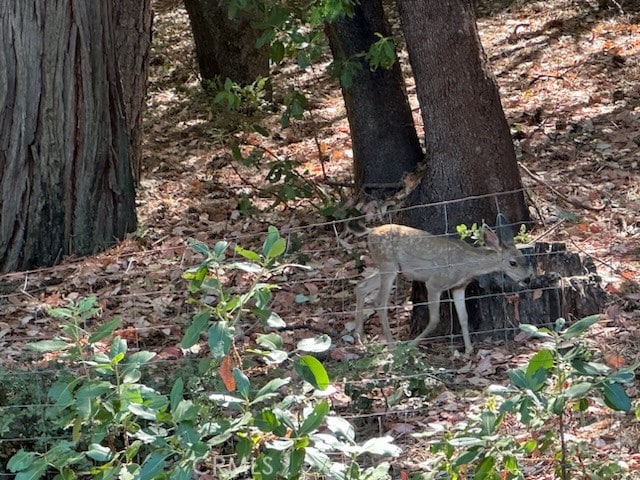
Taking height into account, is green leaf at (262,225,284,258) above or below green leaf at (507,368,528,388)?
above

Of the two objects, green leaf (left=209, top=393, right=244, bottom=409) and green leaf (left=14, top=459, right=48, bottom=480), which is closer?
green leaf (left=209, top=393, right=244, bottom=409)

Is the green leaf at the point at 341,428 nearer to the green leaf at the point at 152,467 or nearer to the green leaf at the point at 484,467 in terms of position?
the green leaf at the point at 484,467

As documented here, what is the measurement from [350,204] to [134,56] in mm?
3080

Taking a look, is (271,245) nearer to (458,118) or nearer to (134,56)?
(458,118)

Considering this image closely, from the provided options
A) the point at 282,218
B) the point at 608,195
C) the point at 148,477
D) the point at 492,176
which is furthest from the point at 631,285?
the point at 148,477

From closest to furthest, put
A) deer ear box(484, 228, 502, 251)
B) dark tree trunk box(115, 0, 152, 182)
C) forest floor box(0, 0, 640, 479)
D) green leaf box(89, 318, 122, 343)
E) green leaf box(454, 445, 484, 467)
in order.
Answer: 1. green leaf box(454, 445, 484, 467)
2. green leaf box(89, 318, 122, 343)
3. forest floor box(0, 0, 640, 479)
4. deer ear box(484, 228, 502, 251)
5. dark tree trunk box(115, 0, 152, 182)

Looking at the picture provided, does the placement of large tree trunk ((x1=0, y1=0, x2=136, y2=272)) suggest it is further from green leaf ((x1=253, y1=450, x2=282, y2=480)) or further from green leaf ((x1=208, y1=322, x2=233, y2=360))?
green leaf ((x1=253, y1=450, x2=282, y2=480))

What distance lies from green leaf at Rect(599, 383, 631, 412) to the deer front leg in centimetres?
315

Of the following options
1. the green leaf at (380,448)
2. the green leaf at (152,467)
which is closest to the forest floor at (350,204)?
the green leaf at (380,448)

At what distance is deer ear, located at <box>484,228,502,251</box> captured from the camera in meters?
7.67

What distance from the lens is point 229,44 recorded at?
14.2m

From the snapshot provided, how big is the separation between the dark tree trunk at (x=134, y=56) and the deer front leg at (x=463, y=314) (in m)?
4.66

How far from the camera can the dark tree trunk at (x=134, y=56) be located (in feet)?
37.2

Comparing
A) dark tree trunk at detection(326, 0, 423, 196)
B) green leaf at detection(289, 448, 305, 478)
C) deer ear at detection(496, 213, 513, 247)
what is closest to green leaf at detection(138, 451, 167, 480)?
green leaf at detection(289, 448, 305, 478)
